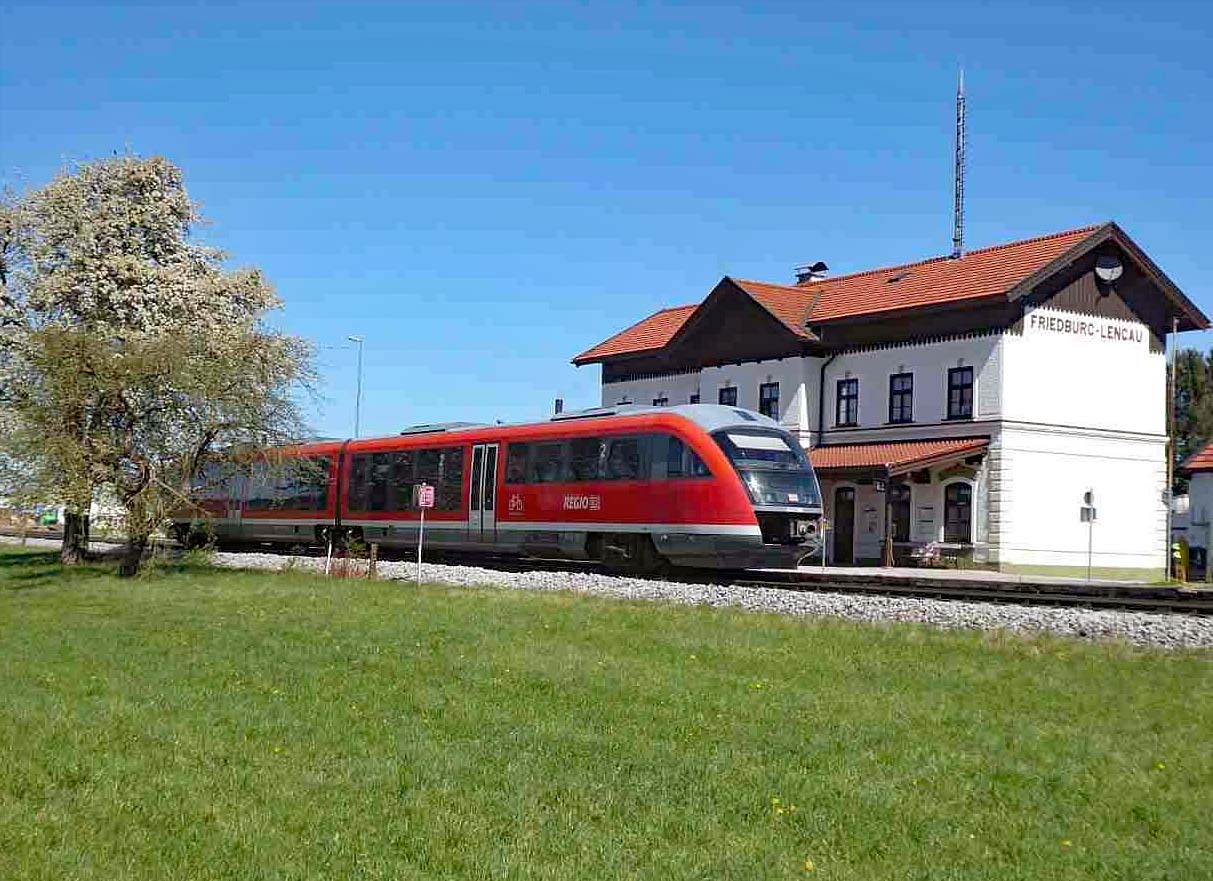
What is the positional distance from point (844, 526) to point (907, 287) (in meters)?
7.97

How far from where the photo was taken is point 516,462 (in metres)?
28.0

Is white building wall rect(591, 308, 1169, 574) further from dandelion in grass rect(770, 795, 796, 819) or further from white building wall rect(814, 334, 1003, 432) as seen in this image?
dandelion in grass rect(770, 795, 796, 819)

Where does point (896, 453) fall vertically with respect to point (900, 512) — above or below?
above

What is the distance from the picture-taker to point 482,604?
1856 cm

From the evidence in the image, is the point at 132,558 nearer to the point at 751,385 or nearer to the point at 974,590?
the point at 974,590

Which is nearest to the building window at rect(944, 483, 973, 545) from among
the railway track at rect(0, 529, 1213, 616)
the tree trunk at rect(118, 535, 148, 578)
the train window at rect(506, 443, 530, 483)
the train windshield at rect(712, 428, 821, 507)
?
Result: the railway track at rect(0, 529, 1213, 616)

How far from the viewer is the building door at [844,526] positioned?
41.6 meters

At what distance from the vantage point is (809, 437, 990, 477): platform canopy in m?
36.7

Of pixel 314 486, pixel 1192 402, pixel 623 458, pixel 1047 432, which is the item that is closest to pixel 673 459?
pixel 623 458

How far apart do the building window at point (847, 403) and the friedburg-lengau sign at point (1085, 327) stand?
6.47 metres

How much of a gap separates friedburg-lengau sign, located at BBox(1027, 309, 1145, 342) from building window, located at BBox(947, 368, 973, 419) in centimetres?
231

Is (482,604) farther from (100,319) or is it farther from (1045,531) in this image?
(1045,531)

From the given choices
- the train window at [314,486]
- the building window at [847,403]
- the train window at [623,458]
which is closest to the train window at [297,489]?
the train window at [314,486]

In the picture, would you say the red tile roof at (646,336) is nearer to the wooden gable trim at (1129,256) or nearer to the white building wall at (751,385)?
the white building wall at (751,385)
